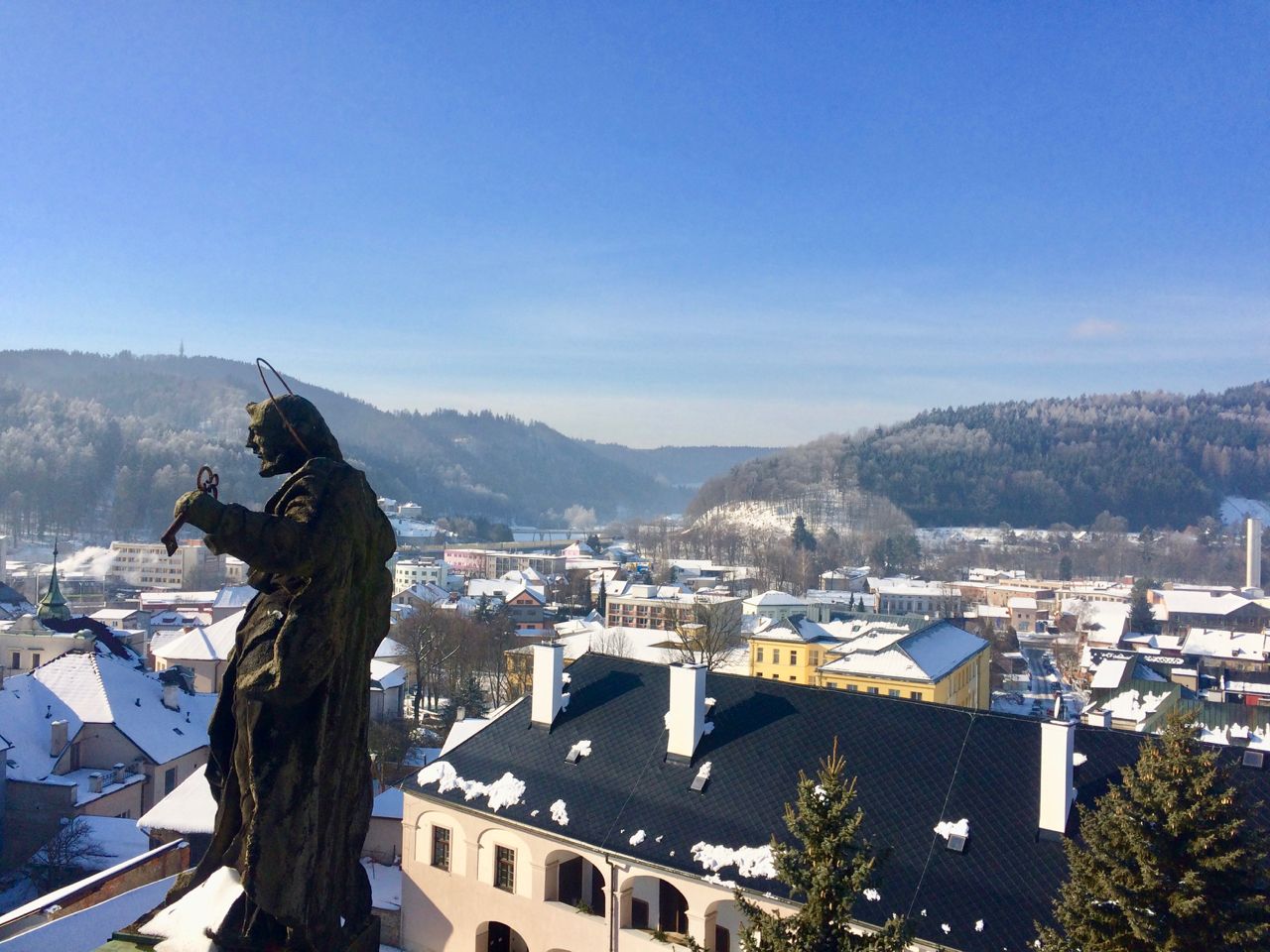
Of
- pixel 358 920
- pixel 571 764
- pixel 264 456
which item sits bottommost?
pixel 571 764

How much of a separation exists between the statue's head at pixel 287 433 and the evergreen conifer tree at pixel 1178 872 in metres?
10.1

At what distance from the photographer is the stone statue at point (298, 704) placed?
4477 mm

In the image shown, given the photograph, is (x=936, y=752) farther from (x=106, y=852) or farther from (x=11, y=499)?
(x=11, y=499)

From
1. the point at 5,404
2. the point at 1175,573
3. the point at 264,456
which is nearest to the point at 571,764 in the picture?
the point at 264,456

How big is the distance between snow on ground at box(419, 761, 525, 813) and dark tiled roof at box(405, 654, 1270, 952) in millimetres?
168

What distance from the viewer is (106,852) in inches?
998

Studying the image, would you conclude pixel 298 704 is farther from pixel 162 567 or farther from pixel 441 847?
pixel 162 567

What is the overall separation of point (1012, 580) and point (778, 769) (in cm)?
12186

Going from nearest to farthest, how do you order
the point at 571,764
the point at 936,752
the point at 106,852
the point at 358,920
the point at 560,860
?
the point at 358,920 < the point at 936,752 < the point at 560,860 < the point at 571,764 < the point at 106,852

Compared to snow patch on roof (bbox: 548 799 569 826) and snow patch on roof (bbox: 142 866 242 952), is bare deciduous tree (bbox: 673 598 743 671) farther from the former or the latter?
snow patch on roof (bbox: 142 866 242 952)

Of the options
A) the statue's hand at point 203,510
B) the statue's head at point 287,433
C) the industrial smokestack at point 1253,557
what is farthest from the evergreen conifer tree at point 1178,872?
the industrial smokestack at point 1253,557

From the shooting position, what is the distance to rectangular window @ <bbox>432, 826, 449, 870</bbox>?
2015 centimetres

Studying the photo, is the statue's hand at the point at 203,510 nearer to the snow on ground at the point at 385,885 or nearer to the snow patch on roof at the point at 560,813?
the snow patch on roof at the point at 560,813

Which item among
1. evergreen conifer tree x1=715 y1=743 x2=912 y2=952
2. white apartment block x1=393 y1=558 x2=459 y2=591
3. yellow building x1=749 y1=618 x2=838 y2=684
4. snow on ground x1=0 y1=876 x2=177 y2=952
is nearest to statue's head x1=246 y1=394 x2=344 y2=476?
evergreen conifer tree x1=715 y1=743 x2=912 y2=952
